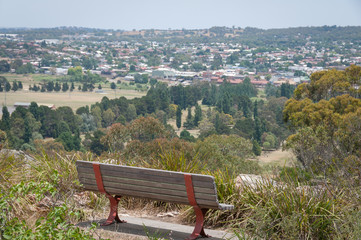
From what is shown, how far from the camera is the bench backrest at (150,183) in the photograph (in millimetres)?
3449

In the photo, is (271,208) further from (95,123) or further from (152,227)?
(95,123)

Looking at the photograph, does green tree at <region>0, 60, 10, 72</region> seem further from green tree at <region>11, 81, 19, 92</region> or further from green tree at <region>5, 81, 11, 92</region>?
green tree at <region>5, 81, 11, 92</region>

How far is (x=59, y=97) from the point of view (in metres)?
92.0

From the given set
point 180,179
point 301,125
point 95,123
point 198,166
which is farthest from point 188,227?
point 95,123

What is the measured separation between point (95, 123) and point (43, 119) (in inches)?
314

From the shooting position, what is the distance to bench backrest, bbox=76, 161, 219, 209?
11.3 ft

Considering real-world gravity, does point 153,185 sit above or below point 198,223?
above

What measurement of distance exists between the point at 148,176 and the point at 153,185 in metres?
0.08

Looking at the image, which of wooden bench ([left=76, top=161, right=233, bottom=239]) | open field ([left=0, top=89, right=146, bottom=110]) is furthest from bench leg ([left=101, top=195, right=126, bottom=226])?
open field ([left=0, top=89, right=146, bottom=110])

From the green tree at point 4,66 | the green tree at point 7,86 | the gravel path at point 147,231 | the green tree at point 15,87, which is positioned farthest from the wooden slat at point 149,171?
the green tree at point 4,66

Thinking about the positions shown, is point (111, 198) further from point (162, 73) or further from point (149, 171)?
point (162, 73)

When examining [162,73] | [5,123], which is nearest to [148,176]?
[5,123]

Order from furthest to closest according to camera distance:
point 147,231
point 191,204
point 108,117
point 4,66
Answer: point 4,66 < point 108,117 < point 147,231 < point 191,204

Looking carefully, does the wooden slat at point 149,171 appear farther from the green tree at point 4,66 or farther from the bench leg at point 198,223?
the green tree at point 4,66
